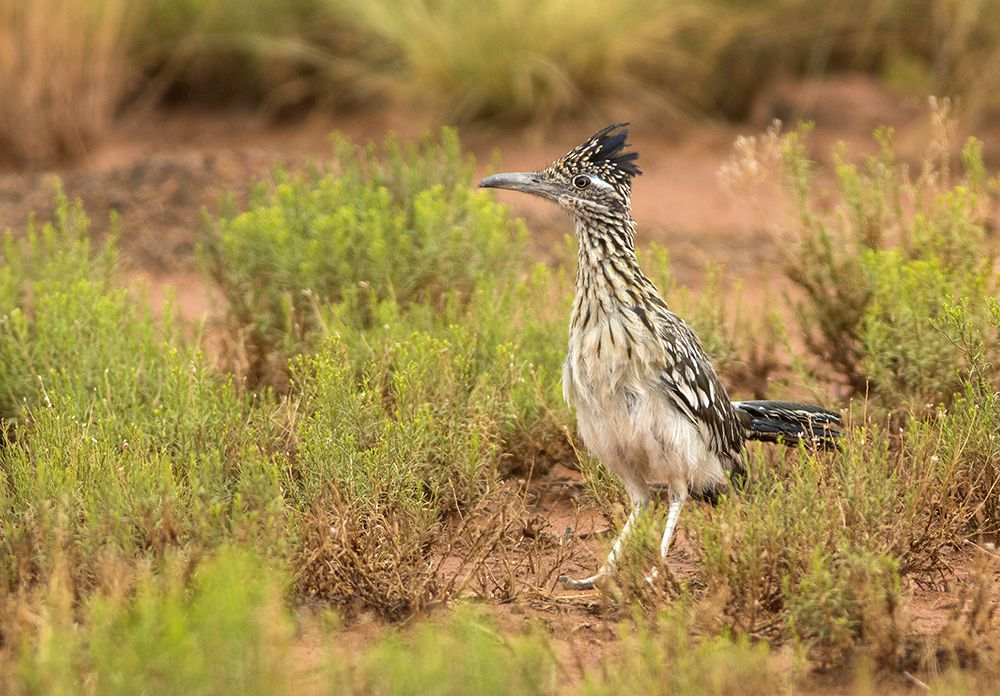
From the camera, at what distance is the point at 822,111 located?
12.7 metres

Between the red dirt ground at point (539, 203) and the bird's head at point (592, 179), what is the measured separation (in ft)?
3.85

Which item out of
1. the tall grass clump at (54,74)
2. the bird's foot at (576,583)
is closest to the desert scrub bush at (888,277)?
the bird's foot at (576,583)

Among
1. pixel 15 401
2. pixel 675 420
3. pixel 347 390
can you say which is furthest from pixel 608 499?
pixel 15 401

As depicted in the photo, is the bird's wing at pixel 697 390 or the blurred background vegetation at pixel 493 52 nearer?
the bird's wing at pixel 697 390

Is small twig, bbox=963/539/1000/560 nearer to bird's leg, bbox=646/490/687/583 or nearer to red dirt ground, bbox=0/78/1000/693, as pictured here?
red dirt ground, bbox=0/78/1000/693

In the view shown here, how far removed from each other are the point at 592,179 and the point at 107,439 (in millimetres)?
1971

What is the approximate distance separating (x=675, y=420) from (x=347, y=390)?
1.25 m

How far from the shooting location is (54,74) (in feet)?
38.1

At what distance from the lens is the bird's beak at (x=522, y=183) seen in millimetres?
5234

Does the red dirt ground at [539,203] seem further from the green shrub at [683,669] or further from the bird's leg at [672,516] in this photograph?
the green shrub at [683,669]

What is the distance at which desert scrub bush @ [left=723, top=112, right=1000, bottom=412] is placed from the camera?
5.79 meters

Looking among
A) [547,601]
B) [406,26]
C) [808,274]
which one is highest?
[406,26]

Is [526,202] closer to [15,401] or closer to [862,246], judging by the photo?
[862,246]

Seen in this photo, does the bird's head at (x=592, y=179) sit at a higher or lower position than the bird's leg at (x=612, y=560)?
higher
